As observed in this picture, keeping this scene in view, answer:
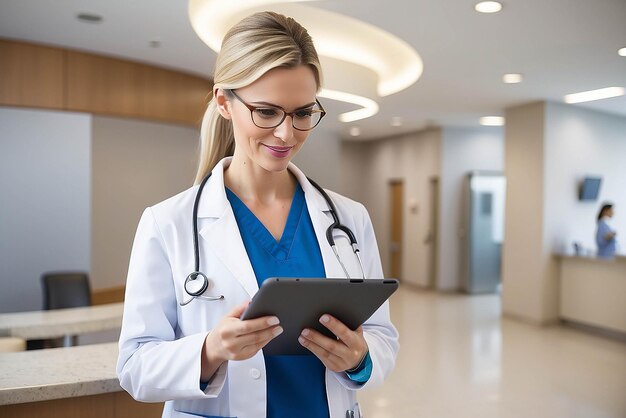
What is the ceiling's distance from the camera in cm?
427

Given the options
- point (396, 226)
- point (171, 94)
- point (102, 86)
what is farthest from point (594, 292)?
point (102, 86)

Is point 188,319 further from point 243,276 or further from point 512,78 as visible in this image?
point 512,78

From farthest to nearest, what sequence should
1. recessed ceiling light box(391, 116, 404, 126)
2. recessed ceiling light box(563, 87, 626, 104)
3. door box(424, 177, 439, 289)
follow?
door box(424, 177, 439, 289)
recessed ceiling light box(391, 116, 404, 126)
recessed ceiling light box(563, 87, 626, 104)

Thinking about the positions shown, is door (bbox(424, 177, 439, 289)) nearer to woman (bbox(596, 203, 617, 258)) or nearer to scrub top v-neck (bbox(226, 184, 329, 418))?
woman (bbox(596, 203, 617, 258))

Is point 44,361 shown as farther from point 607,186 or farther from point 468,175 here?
point 468,175

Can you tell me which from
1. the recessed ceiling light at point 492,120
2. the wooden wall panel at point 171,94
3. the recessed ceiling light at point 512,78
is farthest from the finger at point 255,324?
the recessed ceiling light at point 492,120

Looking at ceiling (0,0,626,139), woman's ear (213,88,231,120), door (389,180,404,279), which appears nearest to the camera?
woman's ear (213,88,231,120)

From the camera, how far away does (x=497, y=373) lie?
17.7 feet

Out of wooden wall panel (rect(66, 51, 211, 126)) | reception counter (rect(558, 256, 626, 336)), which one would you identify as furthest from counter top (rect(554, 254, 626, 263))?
wooden wall panel (rect(66, 51, 211, 126))

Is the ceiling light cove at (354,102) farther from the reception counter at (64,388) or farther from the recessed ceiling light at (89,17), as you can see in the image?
the reception counter at (64,388)

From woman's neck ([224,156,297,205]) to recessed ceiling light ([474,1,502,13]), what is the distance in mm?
3361

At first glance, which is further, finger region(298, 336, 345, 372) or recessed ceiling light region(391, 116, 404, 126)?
recessed ceiling light region(391, 116, 404, 126)

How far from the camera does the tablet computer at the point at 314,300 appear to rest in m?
0.94

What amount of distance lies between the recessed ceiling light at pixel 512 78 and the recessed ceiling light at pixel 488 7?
2252 mm
